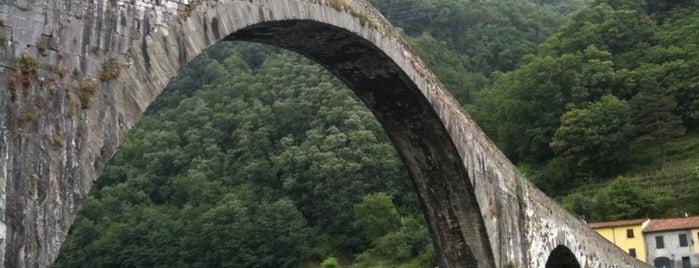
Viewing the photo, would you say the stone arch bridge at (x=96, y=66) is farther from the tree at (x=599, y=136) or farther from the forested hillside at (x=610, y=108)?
the tree at (x=599, y=136)

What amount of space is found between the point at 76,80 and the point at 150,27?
745mm

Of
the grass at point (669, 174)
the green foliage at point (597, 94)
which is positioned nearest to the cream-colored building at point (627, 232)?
the grass at point (669, 174)

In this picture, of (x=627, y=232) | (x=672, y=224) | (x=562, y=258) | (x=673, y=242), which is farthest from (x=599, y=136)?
(x=562, y=258)

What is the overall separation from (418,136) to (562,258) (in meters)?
5.30

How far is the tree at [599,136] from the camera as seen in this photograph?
3769 cm

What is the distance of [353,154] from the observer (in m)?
43.0

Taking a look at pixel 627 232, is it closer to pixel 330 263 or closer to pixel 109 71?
pixel 330 263

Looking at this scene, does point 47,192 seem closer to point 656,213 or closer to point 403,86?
point 403,86

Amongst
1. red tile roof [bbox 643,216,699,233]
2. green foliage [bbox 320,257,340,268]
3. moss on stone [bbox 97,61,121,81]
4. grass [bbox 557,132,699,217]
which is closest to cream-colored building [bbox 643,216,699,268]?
red tile roof [bbox 643,216,699,233]

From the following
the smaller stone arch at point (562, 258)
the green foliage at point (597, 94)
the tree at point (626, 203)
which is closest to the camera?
the smaller stone arch at point (562, 258)

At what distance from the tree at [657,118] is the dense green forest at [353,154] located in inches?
3.3

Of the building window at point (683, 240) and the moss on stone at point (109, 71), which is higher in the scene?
the building window at point (683, 240)

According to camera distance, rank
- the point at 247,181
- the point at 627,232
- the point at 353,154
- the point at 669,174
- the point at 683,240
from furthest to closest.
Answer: the point at 247,181 < the point at 353,154 < the point at 669,174 < the point at 627,232 < the point at 683,240

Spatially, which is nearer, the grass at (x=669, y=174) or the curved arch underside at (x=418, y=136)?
the curved arch underside at (x=418, y=136)
